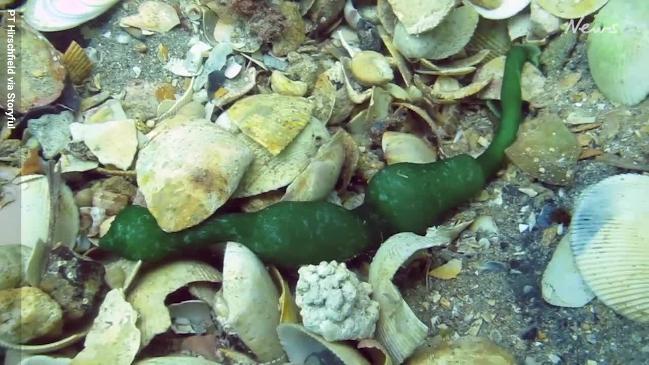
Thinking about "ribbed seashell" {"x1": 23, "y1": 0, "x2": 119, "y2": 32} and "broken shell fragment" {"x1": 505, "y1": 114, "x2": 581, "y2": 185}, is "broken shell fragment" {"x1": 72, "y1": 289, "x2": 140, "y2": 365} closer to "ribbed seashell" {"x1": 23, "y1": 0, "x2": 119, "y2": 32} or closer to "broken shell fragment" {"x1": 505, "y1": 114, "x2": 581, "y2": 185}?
"ribbed seashell" {"x1": 23, "y1": 0, "x2": 119, "y2": 32}

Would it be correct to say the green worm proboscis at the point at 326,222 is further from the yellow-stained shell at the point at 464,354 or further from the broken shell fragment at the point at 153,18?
the broken shell fragment at the point at 153,18

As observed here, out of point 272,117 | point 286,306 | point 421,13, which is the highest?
point 421,13

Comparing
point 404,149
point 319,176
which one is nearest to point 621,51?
point 404,149

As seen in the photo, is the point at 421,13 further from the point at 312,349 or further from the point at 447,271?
the point at 312,349

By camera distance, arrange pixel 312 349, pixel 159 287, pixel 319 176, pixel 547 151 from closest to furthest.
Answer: pixel 312 349
pixel 159 287
pixel 319 176
pixel 547 151

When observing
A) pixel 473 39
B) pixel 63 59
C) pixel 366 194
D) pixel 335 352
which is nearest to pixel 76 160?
pixel 63 59

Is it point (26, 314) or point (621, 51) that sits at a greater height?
point (621, 51)

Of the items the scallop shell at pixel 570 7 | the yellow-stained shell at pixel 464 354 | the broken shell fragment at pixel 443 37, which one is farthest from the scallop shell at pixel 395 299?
the scallop shell at pixel 570 7
